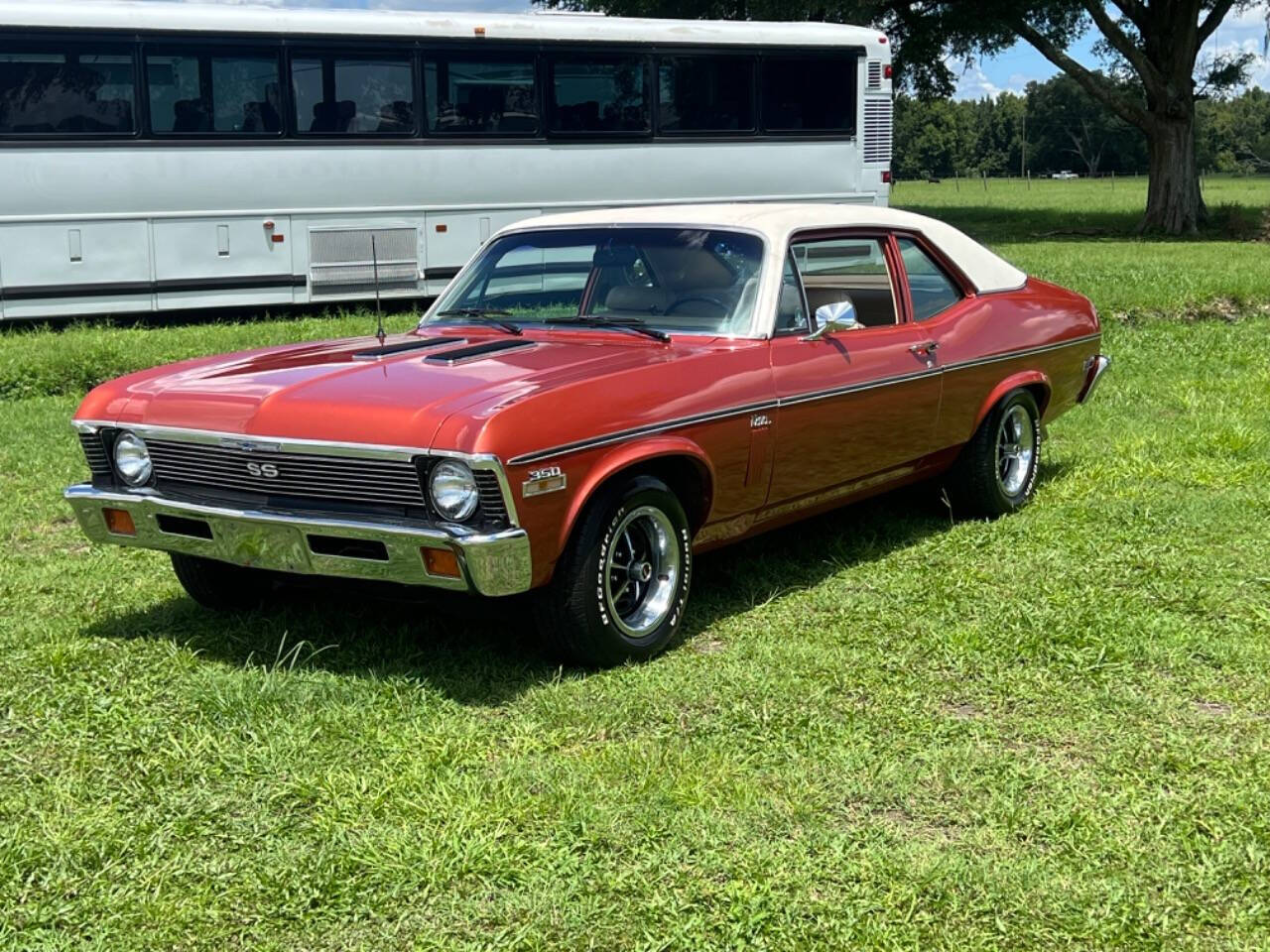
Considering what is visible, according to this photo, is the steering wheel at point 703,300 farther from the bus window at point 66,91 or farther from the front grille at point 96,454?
the bus window at point 66,91

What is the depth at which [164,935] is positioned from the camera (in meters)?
3.34

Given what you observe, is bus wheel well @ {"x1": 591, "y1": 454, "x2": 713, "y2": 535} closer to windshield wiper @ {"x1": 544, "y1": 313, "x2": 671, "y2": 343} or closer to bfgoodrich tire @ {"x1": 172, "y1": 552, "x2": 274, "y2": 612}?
windshield wiper @ {"x1": 544, "y1": 313, "x2": 671, "y2": 343}

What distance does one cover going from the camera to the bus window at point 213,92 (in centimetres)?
1441

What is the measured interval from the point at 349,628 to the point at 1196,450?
16.9 ft

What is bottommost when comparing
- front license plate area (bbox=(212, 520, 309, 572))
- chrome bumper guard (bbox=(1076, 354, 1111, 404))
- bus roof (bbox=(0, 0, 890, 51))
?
front license plate area (bbox=(212, 520, 309, 572))

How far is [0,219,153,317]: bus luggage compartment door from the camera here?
13.9 meters

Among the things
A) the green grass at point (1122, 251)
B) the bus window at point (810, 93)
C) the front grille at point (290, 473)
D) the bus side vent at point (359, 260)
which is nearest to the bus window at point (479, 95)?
the bus side vent at point (359, 260)

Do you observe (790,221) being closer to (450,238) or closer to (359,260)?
(359,260)

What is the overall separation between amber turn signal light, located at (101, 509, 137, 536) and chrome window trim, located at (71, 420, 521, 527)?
0.28 m

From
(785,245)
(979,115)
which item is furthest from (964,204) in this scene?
(979,115)

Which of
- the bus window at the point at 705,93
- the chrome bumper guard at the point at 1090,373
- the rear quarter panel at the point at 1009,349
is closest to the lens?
the rear quarter panel at the point at 1009,349

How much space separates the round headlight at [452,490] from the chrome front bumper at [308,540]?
0.20 ft

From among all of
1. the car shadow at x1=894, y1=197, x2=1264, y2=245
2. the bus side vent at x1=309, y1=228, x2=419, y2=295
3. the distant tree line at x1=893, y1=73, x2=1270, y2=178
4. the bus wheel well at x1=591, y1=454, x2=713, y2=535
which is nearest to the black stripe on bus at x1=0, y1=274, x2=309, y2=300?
the bus side vent at x1=309, y1=228, x2=419, y2=295

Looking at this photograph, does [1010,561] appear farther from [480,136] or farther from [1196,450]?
[480,136]
